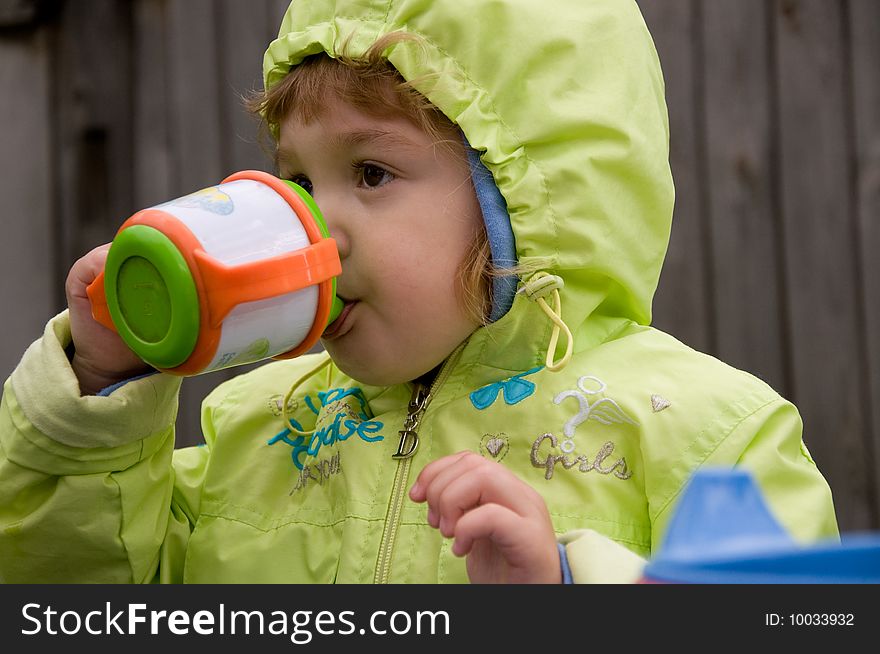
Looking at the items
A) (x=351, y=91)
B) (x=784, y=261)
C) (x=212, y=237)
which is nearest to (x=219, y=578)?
(x=212, y=237)

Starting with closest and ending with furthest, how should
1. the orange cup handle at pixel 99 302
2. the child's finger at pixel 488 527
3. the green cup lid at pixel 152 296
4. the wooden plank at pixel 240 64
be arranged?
the child's finger at pixel 488 527 → the green cup lid at pixel 152 296 → the orange cup handle at pixel 99 302 → the wooden plank at pixel 240 64

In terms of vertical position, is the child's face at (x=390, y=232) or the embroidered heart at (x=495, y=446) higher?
the child's face at (x=390, y=232)

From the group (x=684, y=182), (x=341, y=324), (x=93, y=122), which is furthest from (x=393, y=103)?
(x=93, y=122)

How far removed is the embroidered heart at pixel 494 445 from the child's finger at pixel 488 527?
1.24 ft

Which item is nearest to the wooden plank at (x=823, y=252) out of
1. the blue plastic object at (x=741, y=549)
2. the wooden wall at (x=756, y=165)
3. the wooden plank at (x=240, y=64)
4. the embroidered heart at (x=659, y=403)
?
the wooden wall at (x=756, y=165)

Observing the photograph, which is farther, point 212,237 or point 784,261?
point 784,261

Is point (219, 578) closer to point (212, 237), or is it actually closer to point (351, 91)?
point (212, 237)

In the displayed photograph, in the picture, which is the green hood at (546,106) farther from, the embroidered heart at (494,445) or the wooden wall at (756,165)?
the wooden wall at (756,165)

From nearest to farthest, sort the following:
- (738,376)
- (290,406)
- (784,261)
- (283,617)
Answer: (283,617) < (738,376) < (290,406) < (784,261)

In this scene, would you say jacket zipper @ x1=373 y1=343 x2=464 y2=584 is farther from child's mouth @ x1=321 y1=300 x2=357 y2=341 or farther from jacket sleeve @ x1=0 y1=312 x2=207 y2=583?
jacket sleeve @ x1=0 y1=312 x2=207 y2=583

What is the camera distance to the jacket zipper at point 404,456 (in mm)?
1531

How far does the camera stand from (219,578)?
170 centimetres

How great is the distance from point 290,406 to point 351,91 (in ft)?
1.72

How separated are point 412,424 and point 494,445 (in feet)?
0.43
